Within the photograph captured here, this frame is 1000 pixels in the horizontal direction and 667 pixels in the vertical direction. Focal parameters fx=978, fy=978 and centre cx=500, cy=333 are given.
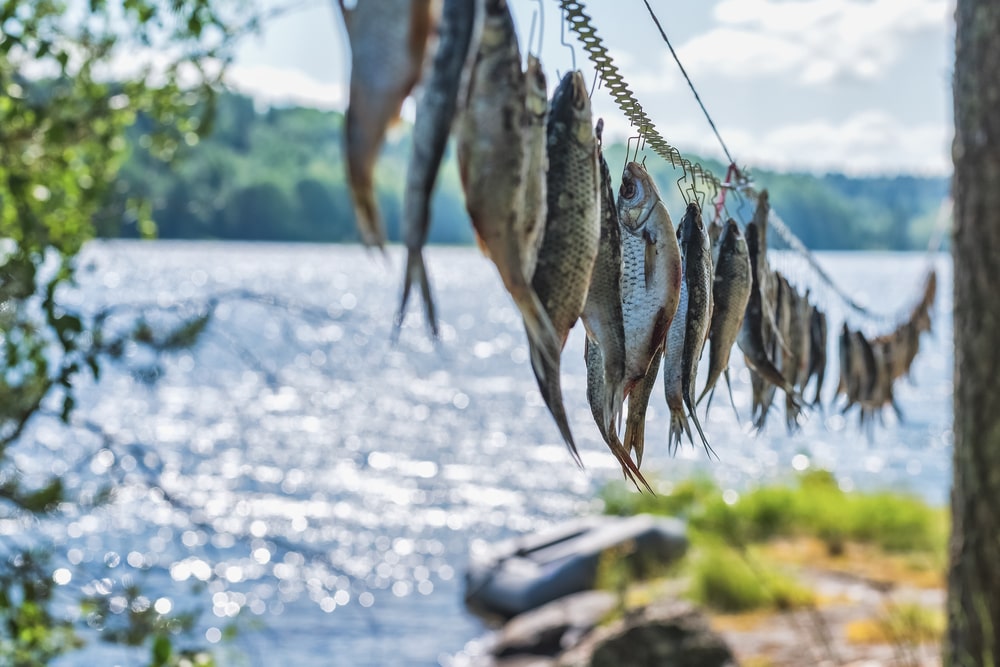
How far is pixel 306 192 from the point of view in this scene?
1767 cm

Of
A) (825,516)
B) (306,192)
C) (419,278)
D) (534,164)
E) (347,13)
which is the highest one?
(306,192)

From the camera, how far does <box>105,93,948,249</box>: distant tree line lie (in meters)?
3.51

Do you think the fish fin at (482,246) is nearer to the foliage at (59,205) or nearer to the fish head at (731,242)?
the fish head at (731,242)

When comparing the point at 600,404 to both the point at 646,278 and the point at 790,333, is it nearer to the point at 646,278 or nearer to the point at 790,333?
the point at 646,278

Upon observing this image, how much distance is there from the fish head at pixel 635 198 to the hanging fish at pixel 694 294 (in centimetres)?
14

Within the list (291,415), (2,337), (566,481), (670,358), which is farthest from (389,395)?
(670,358)

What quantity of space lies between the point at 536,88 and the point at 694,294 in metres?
0.50

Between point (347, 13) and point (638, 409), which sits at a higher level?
point (347, 13)

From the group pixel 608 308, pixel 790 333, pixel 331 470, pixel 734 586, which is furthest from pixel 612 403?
pixel 331 470

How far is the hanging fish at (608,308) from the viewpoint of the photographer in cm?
126

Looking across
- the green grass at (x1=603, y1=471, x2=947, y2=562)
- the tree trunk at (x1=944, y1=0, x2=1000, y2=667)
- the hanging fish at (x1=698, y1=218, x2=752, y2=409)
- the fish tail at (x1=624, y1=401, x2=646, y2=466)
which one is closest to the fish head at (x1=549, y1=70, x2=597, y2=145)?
the fish tail at (x1=624, y1=401, x2=646, y2=466)

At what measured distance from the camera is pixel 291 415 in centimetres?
4266

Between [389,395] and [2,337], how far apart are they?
46.0m

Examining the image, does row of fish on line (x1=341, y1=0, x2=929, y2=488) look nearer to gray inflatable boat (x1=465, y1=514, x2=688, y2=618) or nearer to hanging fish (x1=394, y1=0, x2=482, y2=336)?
hanging fish (x1=394, y1=0, x2=482, y2=336)
